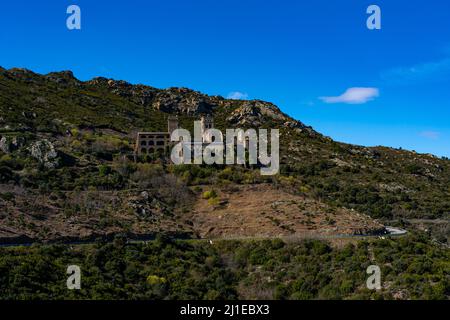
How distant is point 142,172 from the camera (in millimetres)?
54438

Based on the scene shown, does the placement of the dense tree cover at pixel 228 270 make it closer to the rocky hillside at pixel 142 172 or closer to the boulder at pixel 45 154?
the rocky hillside at pixel 142 172

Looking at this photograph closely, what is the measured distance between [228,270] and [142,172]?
2168 centimetres

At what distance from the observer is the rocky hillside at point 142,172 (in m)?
42.9

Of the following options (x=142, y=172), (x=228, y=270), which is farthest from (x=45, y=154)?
(x=228, y=270)

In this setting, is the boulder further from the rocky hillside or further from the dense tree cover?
the dense tree cover

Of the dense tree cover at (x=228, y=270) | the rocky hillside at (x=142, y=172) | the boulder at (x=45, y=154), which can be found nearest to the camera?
the dense tree cover at (x=228, y=270)

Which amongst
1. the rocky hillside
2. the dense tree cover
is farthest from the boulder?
the dense tree cover

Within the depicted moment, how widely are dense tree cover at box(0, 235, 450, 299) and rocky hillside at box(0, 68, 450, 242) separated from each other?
445cm

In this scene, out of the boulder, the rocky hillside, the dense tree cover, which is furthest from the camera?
the boulder

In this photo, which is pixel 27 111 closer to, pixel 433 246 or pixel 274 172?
pixel 274 172

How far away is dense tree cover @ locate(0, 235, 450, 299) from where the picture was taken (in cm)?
2948

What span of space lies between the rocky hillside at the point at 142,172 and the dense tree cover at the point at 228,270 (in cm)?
445

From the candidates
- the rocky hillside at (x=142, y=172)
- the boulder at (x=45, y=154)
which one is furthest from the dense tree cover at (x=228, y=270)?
the boulder at (x=45, y=154)
